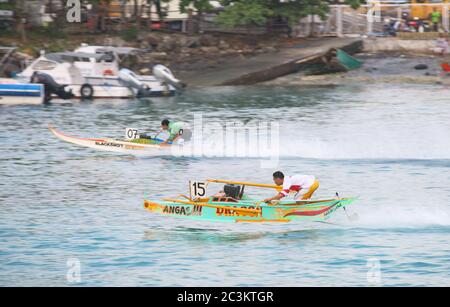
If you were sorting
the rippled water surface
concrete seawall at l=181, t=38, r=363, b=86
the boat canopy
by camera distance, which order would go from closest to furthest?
the rippled water surface < the boat canopy < concrete seawall at l=181, t=38, r=363, b=86

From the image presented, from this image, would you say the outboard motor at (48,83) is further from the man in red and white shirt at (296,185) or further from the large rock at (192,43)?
the man in red and white shirt at (296,185)

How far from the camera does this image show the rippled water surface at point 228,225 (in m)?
21.6

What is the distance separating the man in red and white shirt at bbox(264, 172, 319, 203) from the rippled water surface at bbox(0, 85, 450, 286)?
1.04 metres

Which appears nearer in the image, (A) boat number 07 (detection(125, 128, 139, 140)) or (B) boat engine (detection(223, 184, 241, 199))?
(B) boat engine (detection(223, 184, 241, 199))

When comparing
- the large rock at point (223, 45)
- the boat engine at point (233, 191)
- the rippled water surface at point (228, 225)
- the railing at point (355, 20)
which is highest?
the railing at point (355, 20)

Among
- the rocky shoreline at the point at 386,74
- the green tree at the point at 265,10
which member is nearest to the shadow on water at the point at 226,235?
the rocky shoreline at the point at 386,74

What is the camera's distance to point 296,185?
2364 cm

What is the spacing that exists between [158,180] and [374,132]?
13.0 m

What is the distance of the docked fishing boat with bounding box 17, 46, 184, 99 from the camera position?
5194 cm

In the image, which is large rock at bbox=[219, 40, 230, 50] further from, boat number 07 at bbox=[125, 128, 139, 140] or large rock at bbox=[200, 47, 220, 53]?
boat number 07 at bbox=[125, 128, 139, 140]

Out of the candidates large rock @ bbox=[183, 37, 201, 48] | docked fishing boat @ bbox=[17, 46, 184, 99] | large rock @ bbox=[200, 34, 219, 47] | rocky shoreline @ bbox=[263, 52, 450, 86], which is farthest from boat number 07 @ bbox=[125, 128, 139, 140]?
large rock @ bbox=[200, 34, 219, 47]

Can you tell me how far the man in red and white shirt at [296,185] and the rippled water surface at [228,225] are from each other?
1.04 metres

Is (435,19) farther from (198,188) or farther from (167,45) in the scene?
(198,188)

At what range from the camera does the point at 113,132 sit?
132ft
